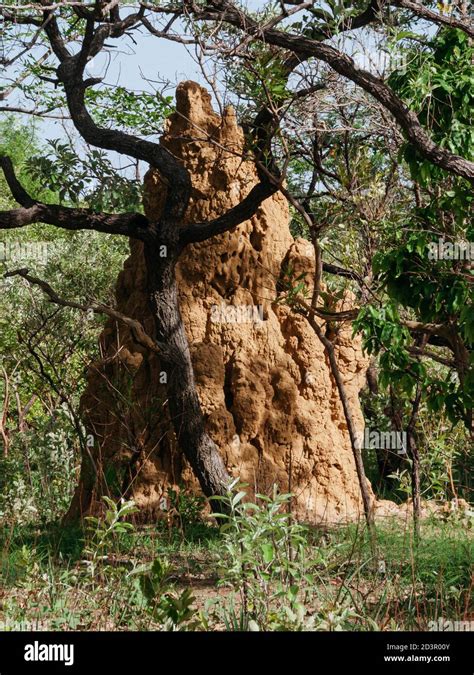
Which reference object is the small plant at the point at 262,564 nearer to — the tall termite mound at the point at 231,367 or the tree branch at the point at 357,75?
the tree branch at the point at 357,75

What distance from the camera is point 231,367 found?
966cm

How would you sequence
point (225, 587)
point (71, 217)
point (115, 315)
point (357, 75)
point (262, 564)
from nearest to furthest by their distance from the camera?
point (262, 564)
point (225, 587)
point (357, 75)
point (115, 315)
point (71, 217)

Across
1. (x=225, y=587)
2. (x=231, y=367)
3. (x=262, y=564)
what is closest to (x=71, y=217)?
(x=231, y=367)

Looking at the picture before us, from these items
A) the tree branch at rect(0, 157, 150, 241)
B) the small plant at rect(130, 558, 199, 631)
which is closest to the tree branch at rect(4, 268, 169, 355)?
the tree branch at rect(0, 157, 150, 241)

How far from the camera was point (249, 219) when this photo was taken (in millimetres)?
9734

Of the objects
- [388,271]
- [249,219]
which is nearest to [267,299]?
[249,219]

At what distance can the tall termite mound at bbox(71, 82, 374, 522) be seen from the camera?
9469 mm

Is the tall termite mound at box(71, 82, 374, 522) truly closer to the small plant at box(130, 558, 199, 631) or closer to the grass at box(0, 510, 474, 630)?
the grass at box(0, 510, 474, 630)

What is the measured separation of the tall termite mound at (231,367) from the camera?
947 centimetres

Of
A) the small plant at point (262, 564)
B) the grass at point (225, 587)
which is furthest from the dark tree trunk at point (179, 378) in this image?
the small plant at point (262, 564)

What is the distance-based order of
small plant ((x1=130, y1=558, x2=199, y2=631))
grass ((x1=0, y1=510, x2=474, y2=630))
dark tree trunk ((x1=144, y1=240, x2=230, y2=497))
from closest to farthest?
small plant ((x1=130, y1=558, x2=199, y2=631)), grass ((x1=0, y1=510, x2=474, y2=630)), dark tree trunk ((x1=144, y1=240, x2=230, y2=497))

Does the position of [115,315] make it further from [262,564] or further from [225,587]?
[262,564]

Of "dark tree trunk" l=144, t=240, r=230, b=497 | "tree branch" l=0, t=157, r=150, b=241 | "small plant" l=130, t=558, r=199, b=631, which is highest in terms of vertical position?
"tree branch" l=0, t=157, r=150, b=241
